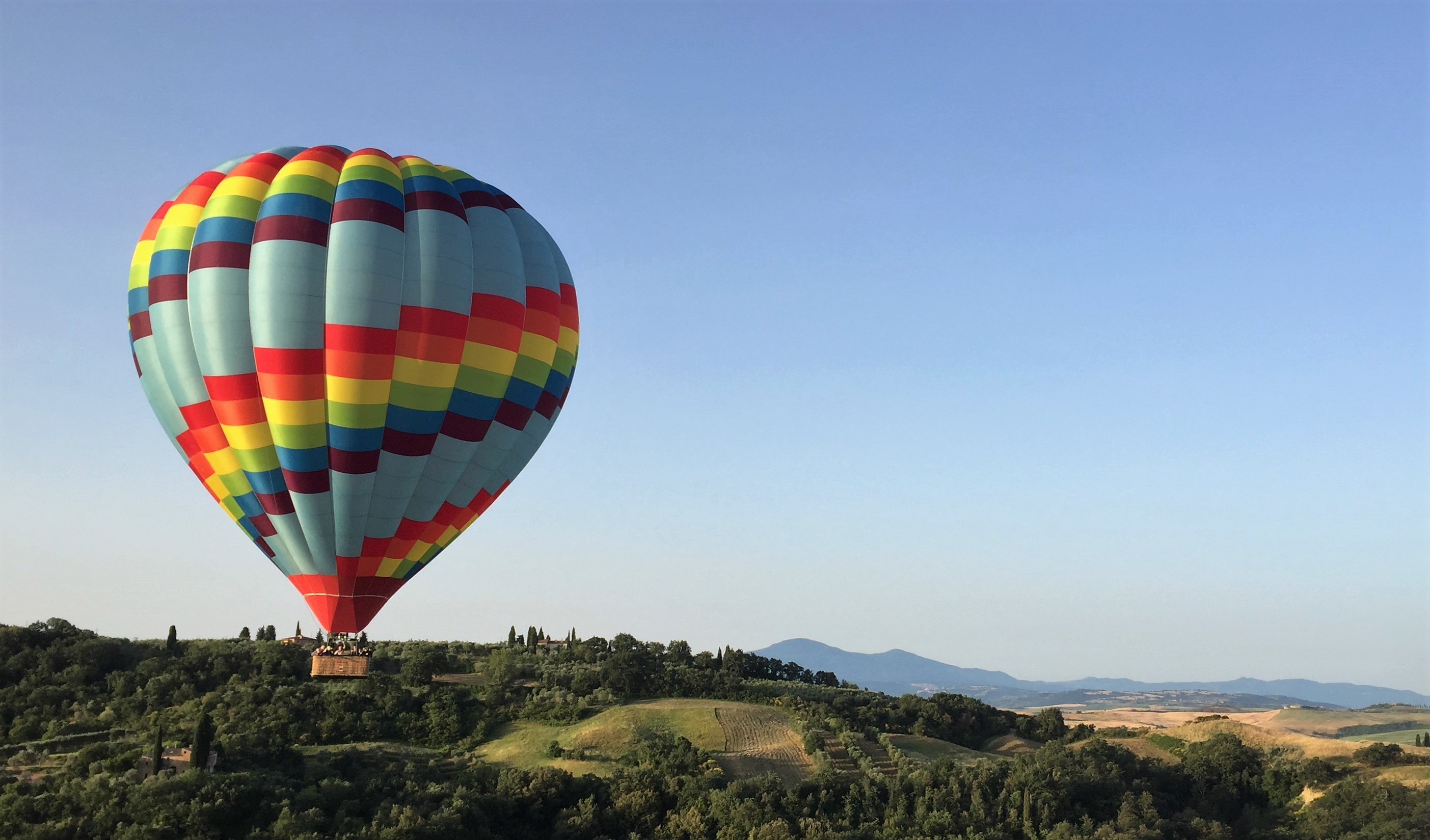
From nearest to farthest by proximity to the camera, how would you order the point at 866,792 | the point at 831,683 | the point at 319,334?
the point at 319,334, the point at 866,792, the point at 831,683

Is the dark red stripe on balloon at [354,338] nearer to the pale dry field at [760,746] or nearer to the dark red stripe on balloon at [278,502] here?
the dark red stripe on balloon at [278,502]

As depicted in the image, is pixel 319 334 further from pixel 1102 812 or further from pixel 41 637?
pixel 41 637

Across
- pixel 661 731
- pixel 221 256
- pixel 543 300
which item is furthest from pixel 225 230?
pixel 661 731

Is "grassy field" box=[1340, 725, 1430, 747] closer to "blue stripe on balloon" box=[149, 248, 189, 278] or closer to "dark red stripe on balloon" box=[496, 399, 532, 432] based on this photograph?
"dark red stripe on balloon" box=[496, 399, 532, 432]

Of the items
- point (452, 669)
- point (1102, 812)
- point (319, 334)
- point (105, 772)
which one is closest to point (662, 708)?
point (452, 669)

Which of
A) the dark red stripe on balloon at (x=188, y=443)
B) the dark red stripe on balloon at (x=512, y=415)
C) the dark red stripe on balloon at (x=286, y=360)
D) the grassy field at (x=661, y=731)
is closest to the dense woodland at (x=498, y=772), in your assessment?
the grassy field at (x=661, y=731)
